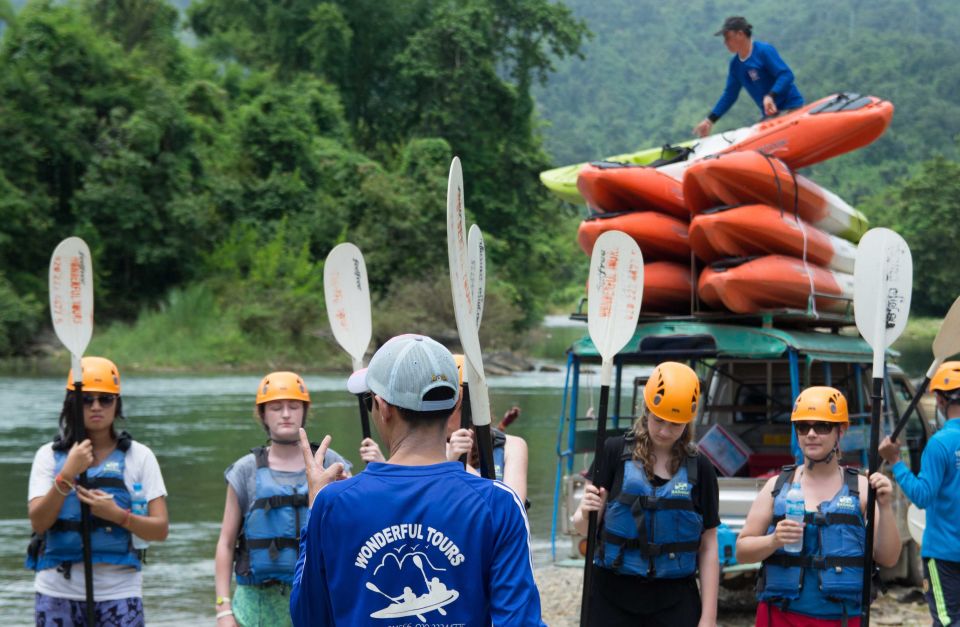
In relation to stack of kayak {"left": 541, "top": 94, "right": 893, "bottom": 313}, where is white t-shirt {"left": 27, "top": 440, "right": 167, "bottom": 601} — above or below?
below

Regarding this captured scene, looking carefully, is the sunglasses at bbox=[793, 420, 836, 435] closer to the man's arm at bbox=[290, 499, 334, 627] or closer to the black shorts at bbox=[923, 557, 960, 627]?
the black shorts at bbox=[923, 557, 960, 627]

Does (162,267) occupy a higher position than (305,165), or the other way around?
(305,165)

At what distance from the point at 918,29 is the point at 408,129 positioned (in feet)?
450

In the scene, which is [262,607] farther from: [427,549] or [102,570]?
[427,549]

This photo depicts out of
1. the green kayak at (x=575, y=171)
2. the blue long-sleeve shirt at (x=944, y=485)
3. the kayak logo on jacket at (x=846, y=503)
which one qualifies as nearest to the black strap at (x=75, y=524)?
the kayak logo on jacket at (x=846, y=503)

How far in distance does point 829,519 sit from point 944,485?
75 cm

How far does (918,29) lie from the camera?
171625 millimetres

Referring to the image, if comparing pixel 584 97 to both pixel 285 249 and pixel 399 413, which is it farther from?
pixel 399 413

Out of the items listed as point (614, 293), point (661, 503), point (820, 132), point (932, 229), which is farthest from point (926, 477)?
point (932, 229)

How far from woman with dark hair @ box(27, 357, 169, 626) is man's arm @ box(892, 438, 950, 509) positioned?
2.80m

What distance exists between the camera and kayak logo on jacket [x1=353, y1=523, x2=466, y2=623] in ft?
8.45

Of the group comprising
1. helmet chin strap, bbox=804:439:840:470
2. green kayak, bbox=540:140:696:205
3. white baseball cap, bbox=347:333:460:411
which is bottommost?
helmet chin strap, bbox=804:439:840:470

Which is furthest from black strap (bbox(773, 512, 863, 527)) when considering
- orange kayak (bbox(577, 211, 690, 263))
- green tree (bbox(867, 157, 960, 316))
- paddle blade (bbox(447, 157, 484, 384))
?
green tree (bbox(867, 157, 960, 316))

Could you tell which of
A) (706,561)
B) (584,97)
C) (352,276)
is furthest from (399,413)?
(584,97)
